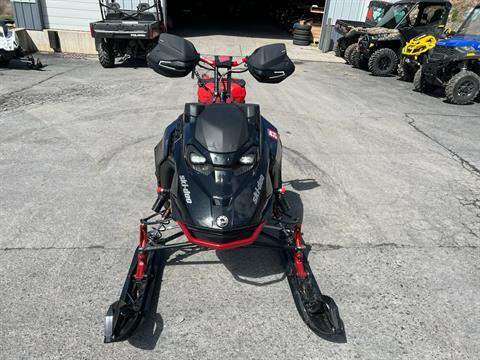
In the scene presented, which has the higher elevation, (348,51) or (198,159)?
(198,159)

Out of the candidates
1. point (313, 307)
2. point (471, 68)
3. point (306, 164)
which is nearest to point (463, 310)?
point (313, 307)

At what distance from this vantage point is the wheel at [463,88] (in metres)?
8.69

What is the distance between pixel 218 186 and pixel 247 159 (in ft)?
0.97

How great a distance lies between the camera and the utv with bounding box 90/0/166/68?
10797 mm

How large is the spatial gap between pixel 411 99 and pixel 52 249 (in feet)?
29.7

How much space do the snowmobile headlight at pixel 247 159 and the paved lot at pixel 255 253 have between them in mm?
1143

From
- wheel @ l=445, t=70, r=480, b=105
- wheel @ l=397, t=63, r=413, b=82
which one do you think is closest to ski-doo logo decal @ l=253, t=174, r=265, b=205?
wheel @ l=445, t=70, r=480, b=105

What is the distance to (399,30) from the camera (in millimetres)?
11539

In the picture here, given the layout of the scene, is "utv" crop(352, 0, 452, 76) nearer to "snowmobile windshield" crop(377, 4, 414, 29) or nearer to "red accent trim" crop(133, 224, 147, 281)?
"snowmobile windshield" crop(377, 4, 414, 29)

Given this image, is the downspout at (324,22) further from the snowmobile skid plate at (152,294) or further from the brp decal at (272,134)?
the snowmobile skid plate at (152,294)

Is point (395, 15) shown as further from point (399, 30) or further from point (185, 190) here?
point (185, 190)

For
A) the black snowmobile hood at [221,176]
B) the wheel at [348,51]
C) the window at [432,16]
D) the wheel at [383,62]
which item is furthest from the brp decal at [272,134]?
the wheel at [348,51]

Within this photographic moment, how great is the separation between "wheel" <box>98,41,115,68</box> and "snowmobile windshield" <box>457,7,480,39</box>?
998 cm

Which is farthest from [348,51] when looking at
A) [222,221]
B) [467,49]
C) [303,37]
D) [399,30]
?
[222,221]
